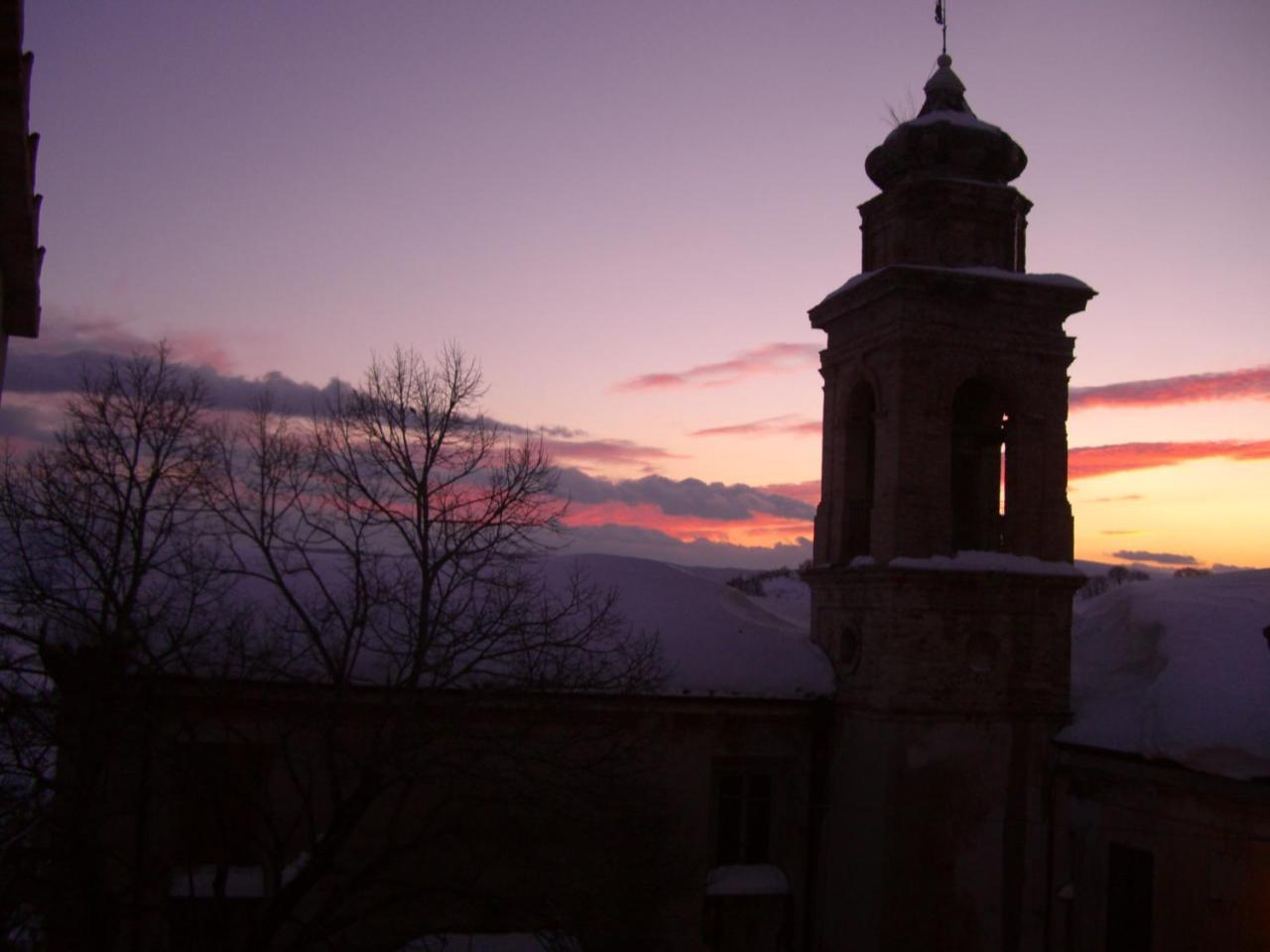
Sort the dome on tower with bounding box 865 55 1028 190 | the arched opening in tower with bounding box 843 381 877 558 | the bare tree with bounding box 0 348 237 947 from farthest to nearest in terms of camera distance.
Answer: the arched opening in tower with bounding box 843 381 877 558 → the dome on tower with bounding box 865 55 1028 190 → the bare tree with bounding box 0 348 237 947

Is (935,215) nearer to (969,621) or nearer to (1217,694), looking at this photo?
(969,621)

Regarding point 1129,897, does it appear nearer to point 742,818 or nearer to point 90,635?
point 742,818

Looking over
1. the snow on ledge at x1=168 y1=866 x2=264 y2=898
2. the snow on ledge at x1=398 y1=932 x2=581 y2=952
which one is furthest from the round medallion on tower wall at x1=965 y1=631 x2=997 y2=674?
the snow on ledge at x1=168 y1=866 x2=264 y2=898

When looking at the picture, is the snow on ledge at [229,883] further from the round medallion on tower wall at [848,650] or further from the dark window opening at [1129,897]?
the dark window opening at [1129,897]

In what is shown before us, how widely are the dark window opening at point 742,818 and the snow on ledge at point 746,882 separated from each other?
17cm

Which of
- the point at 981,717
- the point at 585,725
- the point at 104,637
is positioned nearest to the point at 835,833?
the point at 981,717

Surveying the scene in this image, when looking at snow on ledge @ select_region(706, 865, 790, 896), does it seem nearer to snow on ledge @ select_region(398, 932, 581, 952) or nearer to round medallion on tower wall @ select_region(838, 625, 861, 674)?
snow on ledge @ select_region(398, 932, 581, 952)

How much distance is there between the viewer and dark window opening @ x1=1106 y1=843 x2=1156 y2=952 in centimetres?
1371

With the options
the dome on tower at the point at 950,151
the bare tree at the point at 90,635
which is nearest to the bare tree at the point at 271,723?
the bare tree at the point at 90,635

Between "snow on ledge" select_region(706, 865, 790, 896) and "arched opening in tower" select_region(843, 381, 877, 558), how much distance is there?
15.1 ft

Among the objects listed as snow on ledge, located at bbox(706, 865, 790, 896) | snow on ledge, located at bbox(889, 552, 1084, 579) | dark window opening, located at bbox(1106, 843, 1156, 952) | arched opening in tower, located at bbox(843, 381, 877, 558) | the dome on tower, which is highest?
the dome on tower

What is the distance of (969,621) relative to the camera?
51.1ft

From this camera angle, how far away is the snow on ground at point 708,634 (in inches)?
626

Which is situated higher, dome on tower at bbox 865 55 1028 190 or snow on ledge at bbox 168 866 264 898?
dome on tower at bbox 865 55 1028 190
